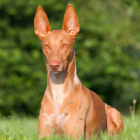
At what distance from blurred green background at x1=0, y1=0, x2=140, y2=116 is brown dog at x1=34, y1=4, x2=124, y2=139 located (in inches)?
453

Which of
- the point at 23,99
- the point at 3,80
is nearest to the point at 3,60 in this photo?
the point at 3,80

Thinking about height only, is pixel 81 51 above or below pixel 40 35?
below

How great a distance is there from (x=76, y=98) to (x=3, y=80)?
41.2ft

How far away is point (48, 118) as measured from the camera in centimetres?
540

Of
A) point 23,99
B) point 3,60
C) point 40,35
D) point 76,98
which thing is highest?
point 40,35

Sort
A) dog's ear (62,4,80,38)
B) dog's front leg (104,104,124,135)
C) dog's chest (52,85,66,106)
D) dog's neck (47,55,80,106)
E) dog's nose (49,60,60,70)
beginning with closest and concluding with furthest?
dog's nose (49,60,60,70), dog's chest (52,85,66,106), dog's neck (47,55,80,106), dog's ear (62,4,80,38), dog's front leg (104,104,124,135)

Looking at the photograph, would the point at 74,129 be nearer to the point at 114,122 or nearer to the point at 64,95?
the point at 64,95

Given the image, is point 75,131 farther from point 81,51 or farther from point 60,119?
point 81,51

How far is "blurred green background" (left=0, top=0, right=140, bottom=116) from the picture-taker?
59.0 feet

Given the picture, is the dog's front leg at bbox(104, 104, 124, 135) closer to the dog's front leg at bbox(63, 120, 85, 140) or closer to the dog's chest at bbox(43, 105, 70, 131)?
the dog's front leg at bbox(63, 120, 85, 140)

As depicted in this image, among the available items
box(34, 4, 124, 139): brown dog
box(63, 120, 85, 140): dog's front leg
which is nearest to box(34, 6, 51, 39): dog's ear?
box(34, 4, 124, 139): brown dog

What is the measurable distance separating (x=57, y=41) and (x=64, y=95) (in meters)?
0.86

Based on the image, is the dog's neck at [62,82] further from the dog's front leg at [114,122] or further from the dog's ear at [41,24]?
the dog's front leg at [114,122]

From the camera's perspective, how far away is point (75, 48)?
19797 millimetres
